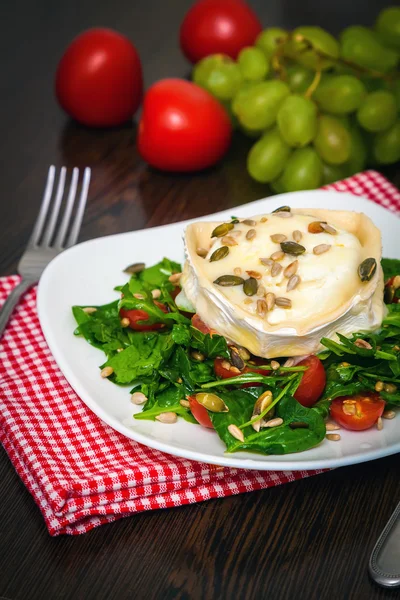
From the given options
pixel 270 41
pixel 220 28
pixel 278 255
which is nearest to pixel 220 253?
pixel 278 255

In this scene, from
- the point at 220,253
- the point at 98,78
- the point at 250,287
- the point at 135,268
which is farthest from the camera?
the point at 98,78

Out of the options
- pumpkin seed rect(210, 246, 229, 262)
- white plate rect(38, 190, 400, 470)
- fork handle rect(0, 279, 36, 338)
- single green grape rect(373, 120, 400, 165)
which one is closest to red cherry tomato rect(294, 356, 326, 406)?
white plate rect(38, 190, 400, 470)

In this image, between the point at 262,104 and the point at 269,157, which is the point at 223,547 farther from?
the point at 262,104

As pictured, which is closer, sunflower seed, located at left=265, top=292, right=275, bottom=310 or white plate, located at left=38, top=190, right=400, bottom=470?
white plate, located at left=38, top=190, right=400, bottom=470

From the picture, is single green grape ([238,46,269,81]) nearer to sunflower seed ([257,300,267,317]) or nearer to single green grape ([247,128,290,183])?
single green grape ([247,128,290,183])

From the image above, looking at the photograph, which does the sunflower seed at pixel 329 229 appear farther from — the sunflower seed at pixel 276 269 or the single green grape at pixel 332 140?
the single green grape at pixel 332 140

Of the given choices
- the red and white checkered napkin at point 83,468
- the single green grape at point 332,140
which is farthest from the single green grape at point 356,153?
the red and white checkered napkin at point 83,468
